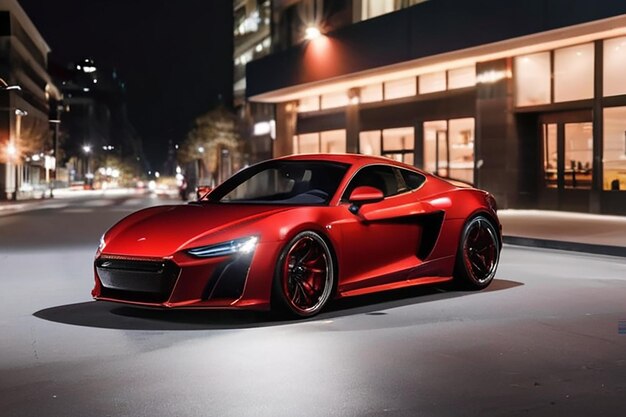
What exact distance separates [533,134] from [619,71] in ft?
15.1

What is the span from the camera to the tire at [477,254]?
30.7 ft

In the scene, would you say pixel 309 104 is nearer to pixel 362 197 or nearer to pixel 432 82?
pixel 432 82

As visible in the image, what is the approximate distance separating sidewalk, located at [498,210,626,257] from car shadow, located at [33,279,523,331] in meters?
6.89

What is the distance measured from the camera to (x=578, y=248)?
15.5 meters

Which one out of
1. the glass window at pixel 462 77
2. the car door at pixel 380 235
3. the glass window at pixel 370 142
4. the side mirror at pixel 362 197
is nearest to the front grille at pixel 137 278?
the car door at pixel 380 235

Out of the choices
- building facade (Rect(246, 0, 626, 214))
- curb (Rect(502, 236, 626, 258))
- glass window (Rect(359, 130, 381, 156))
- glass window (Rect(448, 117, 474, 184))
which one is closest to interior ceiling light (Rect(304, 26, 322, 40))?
building facade (Rect(246, 0, 626, 214))

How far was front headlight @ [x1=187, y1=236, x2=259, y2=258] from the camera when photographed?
7211 mm

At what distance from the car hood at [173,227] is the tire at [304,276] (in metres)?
0.38

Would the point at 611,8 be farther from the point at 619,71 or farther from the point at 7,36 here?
the point at 7,36

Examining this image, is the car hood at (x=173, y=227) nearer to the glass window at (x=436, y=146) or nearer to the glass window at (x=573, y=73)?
the glass window at (x=573, y=73)

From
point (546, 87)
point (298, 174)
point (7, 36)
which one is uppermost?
point (7, 36)

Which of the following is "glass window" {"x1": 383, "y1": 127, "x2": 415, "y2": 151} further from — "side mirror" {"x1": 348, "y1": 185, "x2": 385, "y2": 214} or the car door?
"side mirror" {"x1": 348, "y1": 185, "x2": 385, "y2": 214}

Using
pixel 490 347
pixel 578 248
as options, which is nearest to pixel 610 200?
pixel 578 248

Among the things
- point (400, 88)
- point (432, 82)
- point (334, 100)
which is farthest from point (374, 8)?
point (334, 100)
